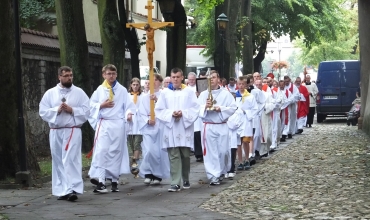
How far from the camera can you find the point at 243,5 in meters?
39.4

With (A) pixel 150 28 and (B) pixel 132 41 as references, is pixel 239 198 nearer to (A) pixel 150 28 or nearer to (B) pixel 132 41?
(A) pixel 150 28

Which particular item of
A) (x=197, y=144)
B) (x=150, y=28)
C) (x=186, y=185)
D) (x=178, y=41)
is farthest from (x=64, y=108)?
(x=178, y=41)

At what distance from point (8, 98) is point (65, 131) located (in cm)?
210

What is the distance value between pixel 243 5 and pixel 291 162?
20361 millimetres

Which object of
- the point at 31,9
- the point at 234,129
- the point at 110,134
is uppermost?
the point at 31,9

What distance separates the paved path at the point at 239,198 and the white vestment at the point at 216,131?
1.32ft

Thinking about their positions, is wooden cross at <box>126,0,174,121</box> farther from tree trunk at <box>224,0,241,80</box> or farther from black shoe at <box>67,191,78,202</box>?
tree trunk at <box>224,0,241,80</box>

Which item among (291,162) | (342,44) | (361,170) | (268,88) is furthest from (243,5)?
(342,44)

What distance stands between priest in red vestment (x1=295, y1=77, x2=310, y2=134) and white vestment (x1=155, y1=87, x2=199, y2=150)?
16305 millimetres

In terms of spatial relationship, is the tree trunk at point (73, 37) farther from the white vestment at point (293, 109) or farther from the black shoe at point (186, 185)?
the white vestment at point (293, 109)

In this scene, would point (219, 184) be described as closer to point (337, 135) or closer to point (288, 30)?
point (337, 135)

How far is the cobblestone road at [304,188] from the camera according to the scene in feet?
38.4

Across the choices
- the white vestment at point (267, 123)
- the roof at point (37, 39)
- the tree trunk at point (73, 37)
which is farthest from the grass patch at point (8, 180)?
the white vestment at point (267, 123)

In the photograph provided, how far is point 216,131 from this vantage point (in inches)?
626
